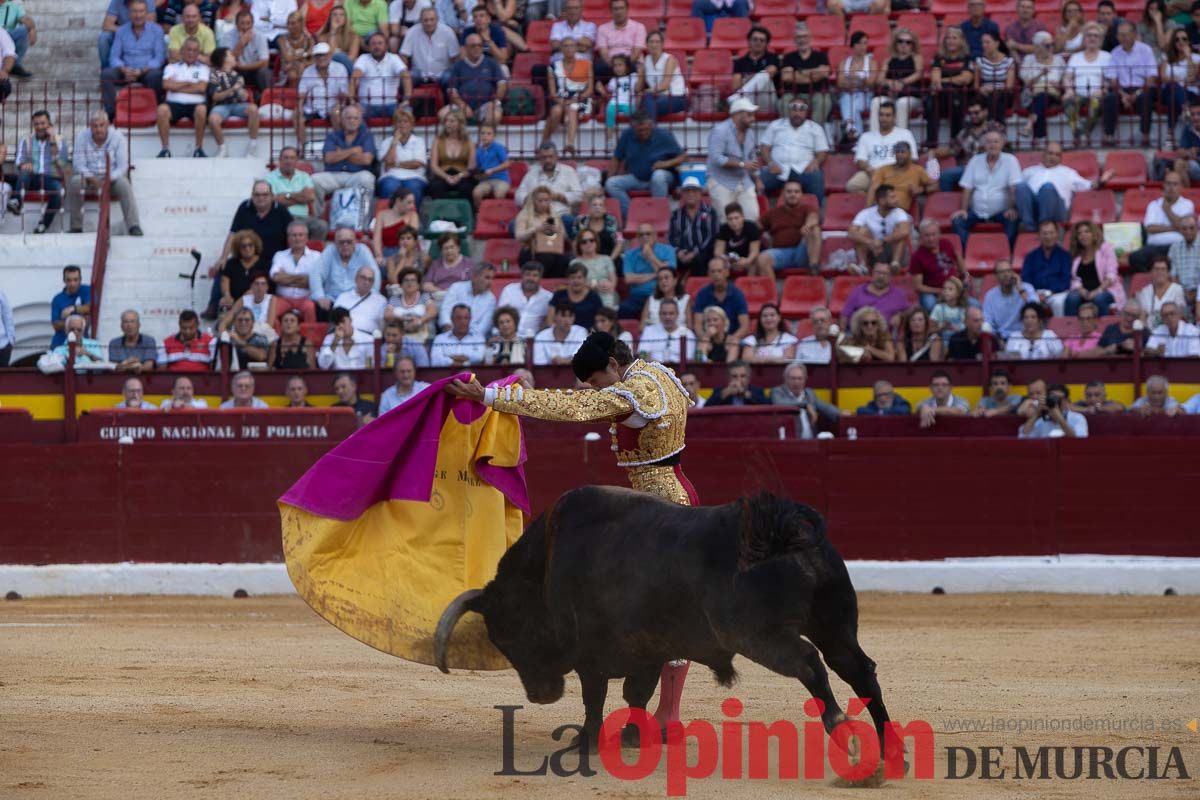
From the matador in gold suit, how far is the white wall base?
18.3 feet

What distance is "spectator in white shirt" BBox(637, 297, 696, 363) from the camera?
11421mm

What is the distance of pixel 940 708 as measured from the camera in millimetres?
6426

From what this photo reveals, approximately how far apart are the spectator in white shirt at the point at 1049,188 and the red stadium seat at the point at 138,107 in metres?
7.26

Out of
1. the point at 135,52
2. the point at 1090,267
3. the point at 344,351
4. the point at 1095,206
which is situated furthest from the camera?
the point at 135,52

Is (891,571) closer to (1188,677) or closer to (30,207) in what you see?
(1188,677)

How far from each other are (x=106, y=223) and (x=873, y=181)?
19.9 ft

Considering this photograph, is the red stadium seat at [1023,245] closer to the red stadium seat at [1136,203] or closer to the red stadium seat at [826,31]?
the red stadium seat at [1136,203]

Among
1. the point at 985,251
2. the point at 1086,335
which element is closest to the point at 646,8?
the point at 985,251

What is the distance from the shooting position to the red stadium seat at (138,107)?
14953 mm

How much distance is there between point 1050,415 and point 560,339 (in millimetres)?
3262

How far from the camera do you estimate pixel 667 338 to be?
11.3 metres

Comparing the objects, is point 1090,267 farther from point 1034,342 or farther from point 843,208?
point 843,208

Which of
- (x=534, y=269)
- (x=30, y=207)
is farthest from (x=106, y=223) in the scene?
(x=534, y=269)

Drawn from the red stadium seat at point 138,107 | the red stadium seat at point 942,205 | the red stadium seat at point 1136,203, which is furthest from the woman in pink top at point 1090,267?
the red stadium seat at point 138,107
